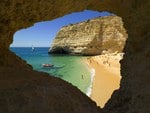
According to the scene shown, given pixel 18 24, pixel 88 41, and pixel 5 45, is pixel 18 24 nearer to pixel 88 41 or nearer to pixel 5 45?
pixel 5 45

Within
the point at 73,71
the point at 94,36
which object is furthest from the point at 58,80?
the point at 94,36

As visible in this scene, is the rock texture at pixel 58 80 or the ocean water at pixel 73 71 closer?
the rock texture at pixel 58 80

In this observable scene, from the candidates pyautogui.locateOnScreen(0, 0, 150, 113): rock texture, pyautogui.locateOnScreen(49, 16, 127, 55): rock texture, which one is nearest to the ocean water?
pyautogui.locateOnScreen(49, 16, 127, 55): rock texture

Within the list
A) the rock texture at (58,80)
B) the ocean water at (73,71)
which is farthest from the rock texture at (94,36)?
the rock texture at (58,80)

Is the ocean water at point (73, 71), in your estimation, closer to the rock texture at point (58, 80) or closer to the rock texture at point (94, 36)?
the rock texture at point (94, 36)

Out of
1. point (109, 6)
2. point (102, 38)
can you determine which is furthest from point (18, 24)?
point (102, 38)

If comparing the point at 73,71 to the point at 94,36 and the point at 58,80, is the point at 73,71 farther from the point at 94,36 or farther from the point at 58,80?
the point at 58,80
